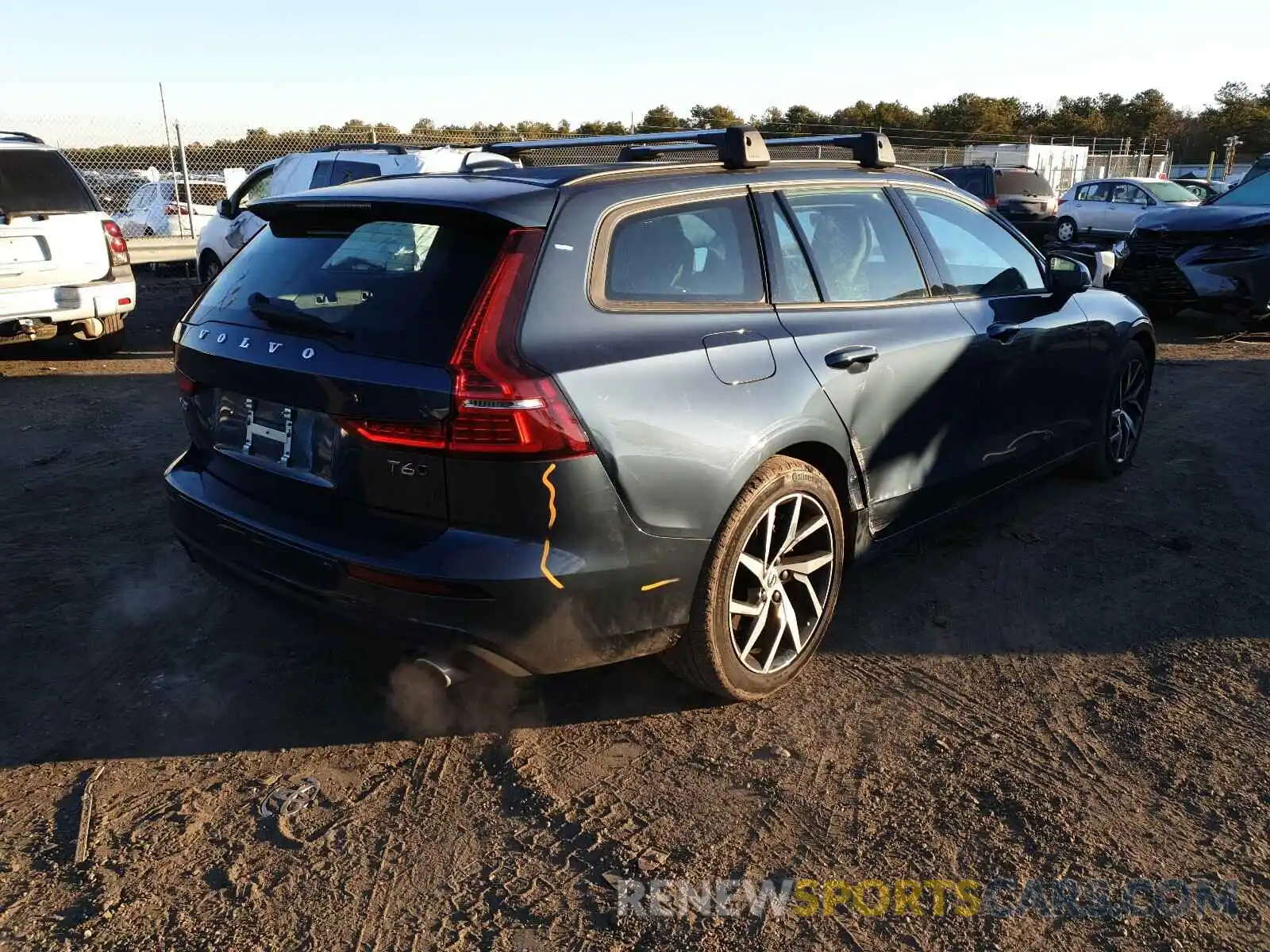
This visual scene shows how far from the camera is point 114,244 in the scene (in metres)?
8.20

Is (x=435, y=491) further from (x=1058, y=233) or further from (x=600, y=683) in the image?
(x=1058, y=233)

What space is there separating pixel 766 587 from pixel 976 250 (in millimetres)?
2094

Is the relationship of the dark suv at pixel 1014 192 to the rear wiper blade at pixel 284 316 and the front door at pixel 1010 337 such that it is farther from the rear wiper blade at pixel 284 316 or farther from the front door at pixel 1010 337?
the rear wiper blade at pixel 284 316

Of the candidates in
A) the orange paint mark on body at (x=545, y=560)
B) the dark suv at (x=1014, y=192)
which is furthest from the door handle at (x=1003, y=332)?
the dark suv at (x=1014, y=192)

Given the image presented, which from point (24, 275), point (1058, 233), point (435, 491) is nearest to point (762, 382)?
point (435, 491)

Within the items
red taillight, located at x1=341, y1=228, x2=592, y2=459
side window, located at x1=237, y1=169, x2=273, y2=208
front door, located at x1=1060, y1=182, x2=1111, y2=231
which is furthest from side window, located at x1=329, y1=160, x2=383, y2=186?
front door, located at x1=1060, y1=182, x2=1111, y2=231

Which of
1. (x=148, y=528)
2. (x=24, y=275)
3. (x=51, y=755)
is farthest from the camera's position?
(x=24, y=275)

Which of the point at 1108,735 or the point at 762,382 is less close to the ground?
the point at 762,382

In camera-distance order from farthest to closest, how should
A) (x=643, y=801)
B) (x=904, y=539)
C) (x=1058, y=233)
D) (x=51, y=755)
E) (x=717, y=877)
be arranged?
(x=1058, y=233), (x=904, y=539), (x=51, y=755), (x=643, y=801), (x=717, y=877)

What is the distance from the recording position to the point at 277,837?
263 cm

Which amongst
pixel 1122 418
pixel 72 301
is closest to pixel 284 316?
pixel 1122 418

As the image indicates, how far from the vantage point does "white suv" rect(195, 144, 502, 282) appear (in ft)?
29.8

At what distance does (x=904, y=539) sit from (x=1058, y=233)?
20.5 meters

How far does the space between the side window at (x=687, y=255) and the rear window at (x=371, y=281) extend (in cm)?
40
